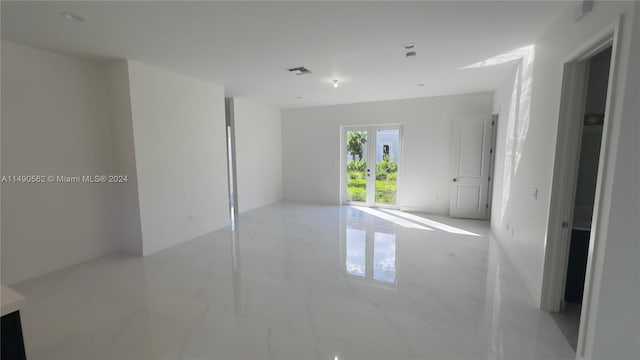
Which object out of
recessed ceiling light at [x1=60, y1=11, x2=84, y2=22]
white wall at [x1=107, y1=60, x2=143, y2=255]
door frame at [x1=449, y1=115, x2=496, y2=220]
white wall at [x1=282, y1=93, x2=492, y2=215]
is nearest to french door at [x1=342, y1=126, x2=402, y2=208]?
white wall at [x1=282, y1=93, x2=492, y2=215]

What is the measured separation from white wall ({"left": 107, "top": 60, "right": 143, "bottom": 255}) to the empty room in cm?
3

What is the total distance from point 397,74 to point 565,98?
2.27 meters

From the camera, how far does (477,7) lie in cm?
222

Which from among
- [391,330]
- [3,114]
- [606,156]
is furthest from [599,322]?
[3,114]

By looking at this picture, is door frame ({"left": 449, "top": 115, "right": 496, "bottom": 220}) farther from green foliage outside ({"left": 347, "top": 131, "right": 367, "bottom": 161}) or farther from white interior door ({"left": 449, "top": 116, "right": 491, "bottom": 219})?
green foliage outside ({"left": 347, "top": 131, "right": 367, "bottom": 161})

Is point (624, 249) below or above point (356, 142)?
below

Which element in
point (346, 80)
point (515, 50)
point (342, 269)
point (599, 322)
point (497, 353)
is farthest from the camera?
point (346, 80)

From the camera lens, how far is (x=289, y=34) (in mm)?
2703

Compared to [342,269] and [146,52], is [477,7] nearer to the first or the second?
[342,269]

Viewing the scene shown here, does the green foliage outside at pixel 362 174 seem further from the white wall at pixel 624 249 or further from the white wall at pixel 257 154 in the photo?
the white wall at pixel 624 249

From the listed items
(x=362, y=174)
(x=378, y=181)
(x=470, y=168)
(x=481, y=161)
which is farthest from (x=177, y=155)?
(x=481, y=161)

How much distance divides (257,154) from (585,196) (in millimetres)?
5750

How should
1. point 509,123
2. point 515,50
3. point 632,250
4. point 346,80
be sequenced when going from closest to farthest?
point 632,250 < point 515,50 < point 509,123 < point 346,80

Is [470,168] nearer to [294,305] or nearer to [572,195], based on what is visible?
[572,195]
